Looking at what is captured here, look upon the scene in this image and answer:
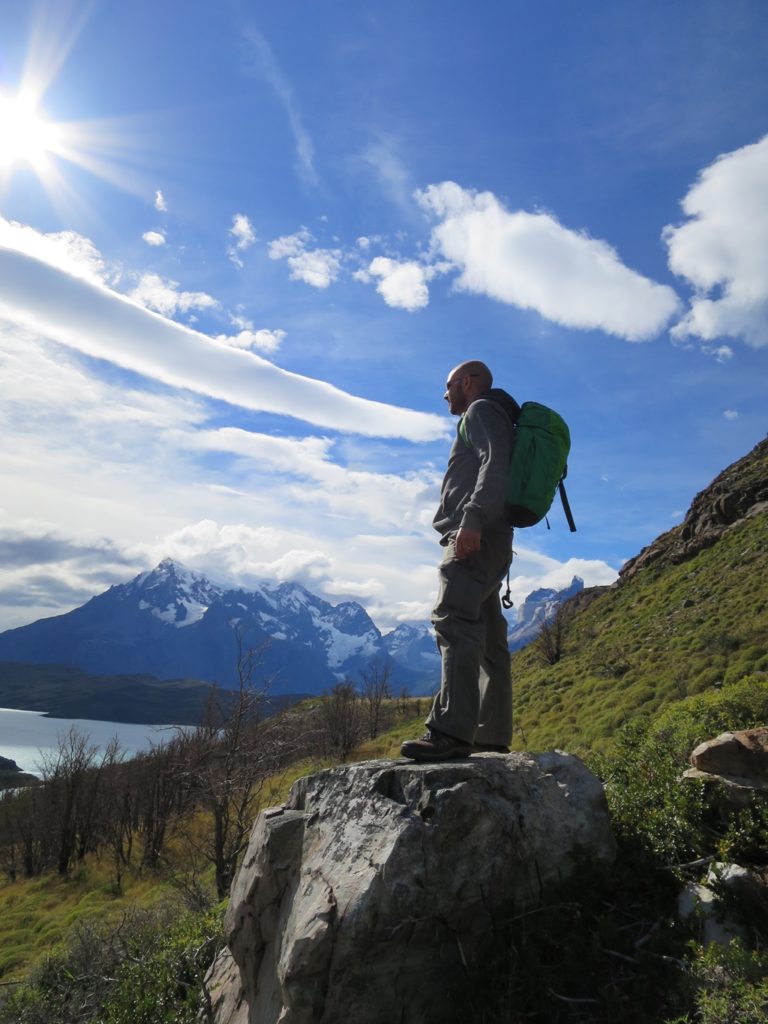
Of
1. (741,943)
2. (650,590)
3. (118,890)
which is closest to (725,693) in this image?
(741,943)

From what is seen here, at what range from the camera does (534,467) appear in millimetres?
4586

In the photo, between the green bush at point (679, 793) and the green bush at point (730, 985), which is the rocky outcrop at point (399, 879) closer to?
the green bush at point (679, 793)

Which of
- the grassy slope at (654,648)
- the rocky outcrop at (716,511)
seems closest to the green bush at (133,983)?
the grassy slope at (654,648)

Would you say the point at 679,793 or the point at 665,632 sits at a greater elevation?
the point at 665,632

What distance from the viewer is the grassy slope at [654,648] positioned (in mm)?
18969

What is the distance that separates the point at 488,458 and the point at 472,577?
90 cm

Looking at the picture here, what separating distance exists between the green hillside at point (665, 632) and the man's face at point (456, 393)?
4.81 m

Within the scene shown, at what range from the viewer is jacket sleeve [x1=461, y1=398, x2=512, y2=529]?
4438 mm

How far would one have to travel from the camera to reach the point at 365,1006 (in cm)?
319


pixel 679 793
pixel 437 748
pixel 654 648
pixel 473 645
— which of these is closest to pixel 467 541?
pixel 473 645

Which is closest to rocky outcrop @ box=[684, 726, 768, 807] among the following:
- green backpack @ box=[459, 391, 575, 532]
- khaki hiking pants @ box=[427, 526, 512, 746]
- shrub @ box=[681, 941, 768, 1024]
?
shrub @ box=[681, 941, 768, 1024]

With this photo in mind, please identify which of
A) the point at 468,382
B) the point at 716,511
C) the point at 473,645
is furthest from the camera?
the point at 716,511

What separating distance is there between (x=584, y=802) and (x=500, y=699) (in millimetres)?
1203

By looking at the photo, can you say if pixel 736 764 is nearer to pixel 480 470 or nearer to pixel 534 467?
pixel 534 467
